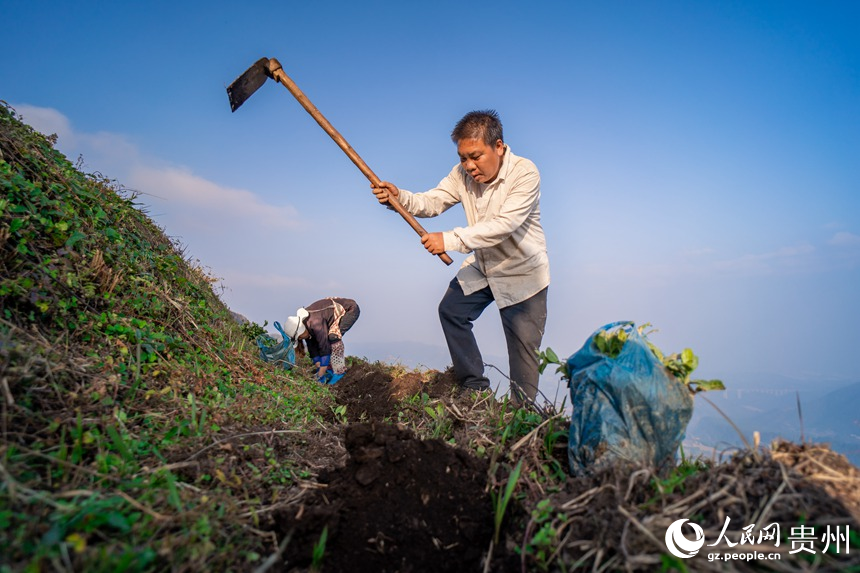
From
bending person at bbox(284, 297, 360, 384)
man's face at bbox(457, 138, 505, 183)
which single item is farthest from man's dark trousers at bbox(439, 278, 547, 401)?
bending person at bbox(284, 297, 360, 384)

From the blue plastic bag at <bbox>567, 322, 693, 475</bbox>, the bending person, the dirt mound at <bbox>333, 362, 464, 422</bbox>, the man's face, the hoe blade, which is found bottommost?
the blue plastic bag at <bbox>567, 322, 693, 475</bbox>

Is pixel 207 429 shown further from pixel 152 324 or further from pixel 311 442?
pixel 152 324

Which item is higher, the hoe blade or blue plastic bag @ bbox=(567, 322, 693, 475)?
the hoe blade

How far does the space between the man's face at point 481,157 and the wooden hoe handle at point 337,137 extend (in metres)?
0.66

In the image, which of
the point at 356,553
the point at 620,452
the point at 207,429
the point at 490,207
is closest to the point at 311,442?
the point at 207,429

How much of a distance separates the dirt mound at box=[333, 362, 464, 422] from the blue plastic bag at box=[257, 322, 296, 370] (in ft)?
2.22

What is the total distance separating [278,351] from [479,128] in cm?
360

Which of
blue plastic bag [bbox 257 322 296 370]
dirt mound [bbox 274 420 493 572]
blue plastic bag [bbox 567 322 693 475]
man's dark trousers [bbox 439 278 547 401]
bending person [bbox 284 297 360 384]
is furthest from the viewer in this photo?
bending person [bbox 284 297 360 384]

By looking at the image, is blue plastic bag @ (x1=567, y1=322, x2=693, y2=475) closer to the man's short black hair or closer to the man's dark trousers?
the man's dark trousers

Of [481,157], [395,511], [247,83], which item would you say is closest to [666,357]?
[395,511]

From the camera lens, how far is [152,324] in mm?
3279

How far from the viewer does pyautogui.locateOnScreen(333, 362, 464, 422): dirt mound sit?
4.23 metres

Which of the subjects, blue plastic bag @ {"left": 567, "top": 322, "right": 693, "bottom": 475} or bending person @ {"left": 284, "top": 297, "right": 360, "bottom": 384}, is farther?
bending person @ {"left": 284, "top": 297, "right": 360, "bottom": 384}

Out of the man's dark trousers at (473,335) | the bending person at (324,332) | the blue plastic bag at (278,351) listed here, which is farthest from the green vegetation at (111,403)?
the bending person at (324,332)
